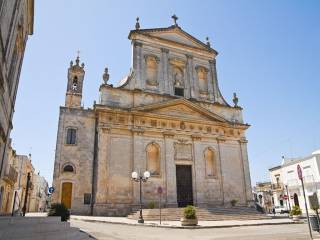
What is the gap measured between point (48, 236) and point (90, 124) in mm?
15727

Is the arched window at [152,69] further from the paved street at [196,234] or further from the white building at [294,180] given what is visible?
the white building at [294,180]

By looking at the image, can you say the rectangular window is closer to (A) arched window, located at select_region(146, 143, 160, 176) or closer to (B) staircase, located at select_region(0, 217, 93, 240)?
(A) arched window, located at select_region(146, 143, 160, 176)

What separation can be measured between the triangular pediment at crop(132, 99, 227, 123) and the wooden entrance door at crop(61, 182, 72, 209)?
27.1 ft

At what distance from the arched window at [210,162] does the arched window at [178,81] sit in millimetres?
6176

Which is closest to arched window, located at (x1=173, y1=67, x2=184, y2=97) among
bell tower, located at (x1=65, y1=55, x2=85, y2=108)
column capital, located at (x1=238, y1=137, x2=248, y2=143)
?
column capital, located at (x1=238, y1=137, x2=248, y2=143)

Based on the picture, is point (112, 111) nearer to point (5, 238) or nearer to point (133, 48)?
point (133, 48)

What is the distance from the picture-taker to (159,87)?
25078 mm

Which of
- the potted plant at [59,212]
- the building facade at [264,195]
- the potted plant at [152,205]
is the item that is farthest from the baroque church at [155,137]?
the building facade at [264,195]

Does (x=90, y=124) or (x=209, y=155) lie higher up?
(x=90, y=124)

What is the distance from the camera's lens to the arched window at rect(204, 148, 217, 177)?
2438cm

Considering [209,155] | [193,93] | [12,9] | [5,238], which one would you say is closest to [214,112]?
[193,93]

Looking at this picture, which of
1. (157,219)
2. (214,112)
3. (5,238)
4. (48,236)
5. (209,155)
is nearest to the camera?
(5,238)

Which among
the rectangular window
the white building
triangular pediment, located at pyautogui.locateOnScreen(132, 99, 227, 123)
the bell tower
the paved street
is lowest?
the paved street

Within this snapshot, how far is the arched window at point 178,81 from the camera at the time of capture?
26.2m
